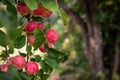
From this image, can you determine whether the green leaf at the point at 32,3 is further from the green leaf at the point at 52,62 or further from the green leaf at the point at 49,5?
the green leaf at the point at 52,62

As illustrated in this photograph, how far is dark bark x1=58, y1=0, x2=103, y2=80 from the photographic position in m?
3.11

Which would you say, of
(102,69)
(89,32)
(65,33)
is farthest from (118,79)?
(65,33)

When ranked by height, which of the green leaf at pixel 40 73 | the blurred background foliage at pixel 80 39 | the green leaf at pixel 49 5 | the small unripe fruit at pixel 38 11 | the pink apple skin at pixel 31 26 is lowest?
the blurred background foliage at pixel 80 39

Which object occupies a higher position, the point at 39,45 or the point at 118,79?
the point at 39,45

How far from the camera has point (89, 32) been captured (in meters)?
3.13

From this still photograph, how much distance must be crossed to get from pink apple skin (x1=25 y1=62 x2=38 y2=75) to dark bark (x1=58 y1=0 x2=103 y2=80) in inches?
87.9

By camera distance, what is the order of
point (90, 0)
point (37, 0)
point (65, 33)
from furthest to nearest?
point (65, 33), point (90, 0), point (37, 0)

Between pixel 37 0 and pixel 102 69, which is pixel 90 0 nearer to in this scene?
pixel 102 69

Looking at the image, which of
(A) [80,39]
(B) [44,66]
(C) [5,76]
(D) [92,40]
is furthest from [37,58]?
(A) [80,39]

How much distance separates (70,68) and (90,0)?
933mm

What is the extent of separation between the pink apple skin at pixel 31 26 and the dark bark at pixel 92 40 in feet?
7.17

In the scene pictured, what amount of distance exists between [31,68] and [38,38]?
0.29 ft

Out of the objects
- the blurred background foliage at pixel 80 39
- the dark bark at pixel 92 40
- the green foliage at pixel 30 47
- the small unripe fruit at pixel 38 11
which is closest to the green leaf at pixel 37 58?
the green foliage at pixel 30 47

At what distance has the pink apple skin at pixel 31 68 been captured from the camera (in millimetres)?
802
